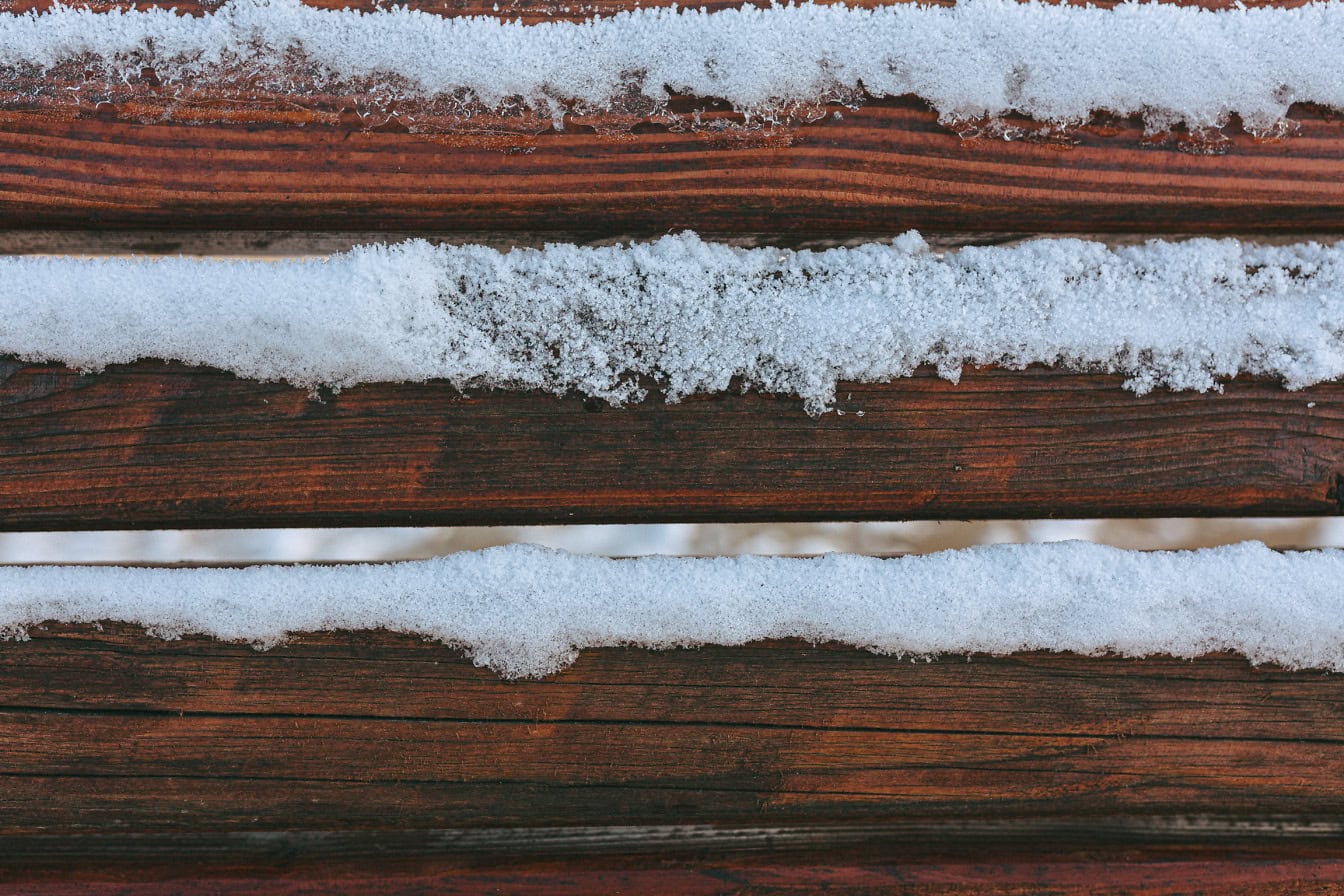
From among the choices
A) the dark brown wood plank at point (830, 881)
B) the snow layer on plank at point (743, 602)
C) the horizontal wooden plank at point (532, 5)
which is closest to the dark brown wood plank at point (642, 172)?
the horizontal wooden plank at point (532, 5)

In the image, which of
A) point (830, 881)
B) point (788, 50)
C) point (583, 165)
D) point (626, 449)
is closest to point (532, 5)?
point (583, 165)

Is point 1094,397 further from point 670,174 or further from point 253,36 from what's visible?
point 253,36

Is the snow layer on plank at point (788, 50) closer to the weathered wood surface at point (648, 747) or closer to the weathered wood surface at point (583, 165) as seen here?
the weathered wood surface at point (583, 165)

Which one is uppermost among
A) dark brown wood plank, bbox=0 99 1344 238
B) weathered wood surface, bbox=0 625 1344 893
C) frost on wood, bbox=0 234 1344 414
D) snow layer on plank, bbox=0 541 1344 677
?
dark brown wood plank, bbox=0 99 1344 238

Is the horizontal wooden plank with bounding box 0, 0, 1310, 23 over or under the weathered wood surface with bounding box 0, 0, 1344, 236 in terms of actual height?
over

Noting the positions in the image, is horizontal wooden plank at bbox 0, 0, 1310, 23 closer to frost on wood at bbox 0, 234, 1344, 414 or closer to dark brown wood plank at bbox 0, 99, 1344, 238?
dark brown wood plank at bbox 0, 99, 1344, 238

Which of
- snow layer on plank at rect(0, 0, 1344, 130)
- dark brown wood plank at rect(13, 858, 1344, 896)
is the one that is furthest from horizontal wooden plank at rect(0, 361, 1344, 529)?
dark brown wood plank at rect(13, 858, 1344, 896)

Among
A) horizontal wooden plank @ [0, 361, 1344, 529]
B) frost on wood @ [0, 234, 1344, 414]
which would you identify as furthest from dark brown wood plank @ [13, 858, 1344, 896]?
frost on wood @ [0, 234, 1344, 414]

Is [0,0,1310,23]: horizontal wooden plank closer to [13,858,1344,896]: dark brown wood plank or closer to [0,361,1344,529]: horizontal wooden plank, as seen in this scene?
[0,361,1344,529]: horizontal wooden plank
